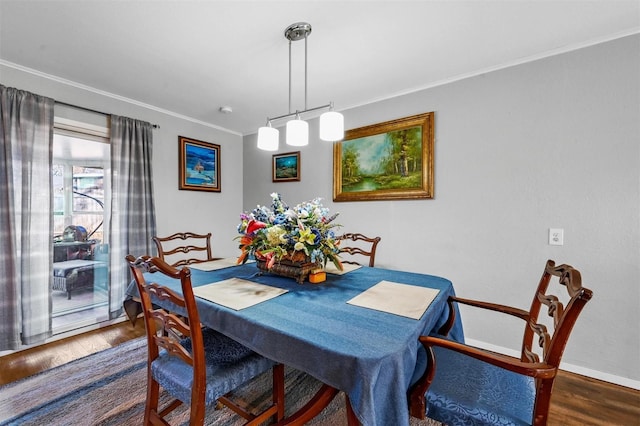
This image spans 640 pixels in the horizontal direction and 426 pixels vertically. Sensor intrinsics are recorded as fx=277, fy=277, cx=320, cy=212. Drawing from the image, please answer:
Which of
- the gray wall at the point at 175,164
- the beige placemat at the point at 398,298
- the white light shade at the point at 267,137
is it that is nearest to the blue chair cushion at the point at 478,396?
the beige placemat at the point at 398,298

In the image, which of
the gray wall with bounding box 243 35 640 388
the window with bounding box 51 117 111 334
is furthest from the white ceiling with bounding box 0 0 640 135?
the window with bounding box 51 117 111 334

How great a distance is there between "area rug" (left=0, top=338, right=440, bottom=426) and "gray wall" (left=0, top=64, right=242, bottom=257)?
58.8 inches

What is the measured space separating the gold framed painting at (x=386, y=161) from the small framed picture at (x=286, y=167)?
574mm

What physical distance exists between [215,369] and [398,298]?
862 mm

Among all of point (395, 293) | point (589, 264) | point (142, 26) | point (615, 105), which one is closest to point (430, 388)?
point (395, 293)

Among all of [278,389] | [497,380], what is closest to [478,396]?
[497,380]

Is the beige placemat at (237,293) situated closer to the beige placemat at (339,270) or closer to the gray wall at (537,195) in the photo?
the beige placemat at (339,270)

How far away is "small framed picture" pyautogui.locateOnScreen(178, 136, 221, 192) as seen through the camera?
10.8 feet

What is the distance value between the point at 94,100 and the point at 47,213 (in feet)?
3.66

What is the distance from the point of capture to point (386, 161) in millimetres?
2750

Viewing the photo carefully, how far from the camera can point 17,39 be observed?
1.84 metres

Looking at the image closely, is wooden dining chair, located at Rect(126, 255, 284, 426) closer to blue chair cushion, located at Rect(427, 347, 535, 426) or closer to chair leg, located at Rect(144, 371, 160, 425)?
chair leg, located at Rect(144, 371, 160, 425)

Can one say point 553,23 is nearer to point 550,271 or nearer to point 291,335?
point 550,271

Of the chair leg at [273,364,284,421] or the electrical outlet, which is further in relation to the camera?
the electrical outlet
